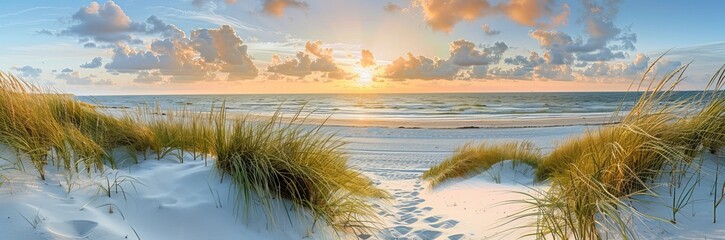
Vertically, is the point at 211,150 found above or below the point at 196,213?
above

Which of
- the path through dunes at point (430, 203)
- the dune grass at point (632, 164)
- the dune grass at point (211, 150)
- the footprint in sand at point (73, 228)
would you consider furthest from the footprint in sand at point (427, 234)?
the footprint in sand at point (73, 228)

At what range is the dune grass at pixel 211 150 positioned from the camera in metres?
3.54

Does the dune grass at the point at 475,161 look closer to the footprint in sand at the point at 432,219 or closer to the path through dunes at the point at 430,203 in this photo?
the path through dunes at the point at 430,203

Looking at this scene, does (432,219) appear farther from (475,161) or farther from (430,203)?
(475,161)

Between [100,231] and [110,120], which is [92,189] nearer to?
[100,231]

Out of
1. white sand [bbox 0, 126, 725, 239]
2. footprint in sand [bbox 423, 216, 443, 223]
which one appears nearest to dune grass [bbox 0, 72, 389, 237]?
white sand [bbox 0, 126, 725, 239]

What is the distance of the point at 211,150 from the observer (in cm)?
478

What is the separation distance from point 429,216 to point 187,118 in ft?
10.7

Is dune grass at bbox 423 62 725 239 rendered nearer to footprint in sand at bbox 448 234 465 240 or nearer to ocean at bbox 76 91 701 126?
ocean at bbox 76 91 701 126

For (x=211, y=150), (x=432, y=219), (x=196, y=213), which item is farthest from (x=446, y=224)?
(x=211, y=150)

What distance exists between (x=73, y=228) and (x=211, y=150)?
82.9 inches

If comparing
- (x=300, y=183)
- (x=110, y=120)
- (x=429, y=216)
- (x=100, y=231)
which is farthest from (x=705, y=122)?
(x=110, y=120)

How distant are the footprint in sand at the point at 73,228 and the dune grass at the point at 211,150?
740 mm

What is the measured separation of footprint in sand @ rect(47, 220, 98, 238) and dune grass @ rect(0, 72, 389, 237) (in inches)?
29.1
